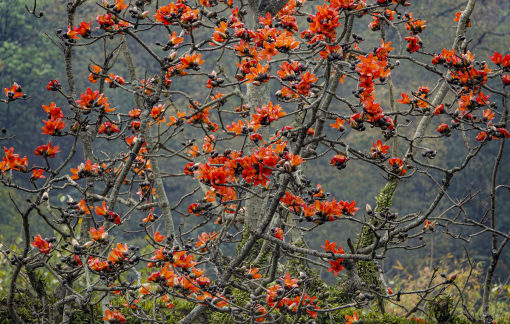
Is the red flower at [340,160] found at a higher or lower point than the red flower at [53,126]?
lower

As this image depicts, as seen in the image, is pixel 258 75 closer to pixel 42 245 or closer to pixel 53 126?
pixel 53 126

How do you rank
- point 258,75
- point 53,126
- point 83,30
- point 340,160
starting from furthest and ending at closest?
point 53,126 < point 83,30 < point 340,160 < point 258,75

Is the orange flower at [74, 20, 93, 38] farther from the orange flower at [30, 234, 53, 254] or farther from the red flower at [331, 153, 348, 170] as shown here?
Answer: the red flower at [331, 153, 348, 170]

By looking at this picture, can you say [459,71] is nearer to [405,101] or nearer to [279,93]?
[405,101]

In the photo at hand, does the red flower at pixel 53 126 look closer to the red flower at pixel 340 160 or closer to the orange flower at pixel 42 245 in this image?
the orange flower at pixel 42 245

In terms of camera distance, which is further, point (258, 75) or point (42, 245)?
point (42, 245)

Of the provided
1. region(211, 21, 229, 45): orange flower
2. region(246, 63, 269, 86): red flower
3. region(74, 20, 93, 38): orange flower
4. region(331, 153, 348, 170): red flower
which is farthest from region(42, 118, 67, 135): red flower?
region(331, 153, 348, 170): red flower

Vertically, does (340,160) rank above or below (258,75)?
below

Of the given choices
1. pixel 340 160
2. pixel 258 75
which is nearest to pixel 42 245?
pixel 258 75

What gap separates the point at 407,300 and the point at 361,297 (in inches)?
238

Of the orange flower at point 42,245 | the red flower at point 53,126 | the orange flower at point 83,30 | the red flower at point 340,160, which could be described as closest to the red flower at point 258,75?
the red flower at point 340,160

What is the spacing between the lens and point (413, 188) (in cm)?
1588

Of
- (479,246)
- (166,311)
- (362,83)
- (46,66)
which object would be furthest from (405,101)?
(46,66)

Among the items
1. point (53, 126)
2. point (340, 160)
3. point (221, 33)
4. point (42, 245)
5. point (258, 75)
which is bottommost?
point (42, 245)
